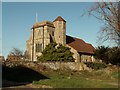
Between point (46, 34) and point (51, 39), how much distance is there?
1.91m

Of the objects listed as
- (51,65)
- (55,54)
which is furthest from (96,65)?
(55,54)

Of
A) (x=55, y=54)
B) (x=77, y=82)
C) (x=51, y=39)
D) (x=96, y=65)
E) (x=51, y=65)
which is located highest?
(x=51, y=39)

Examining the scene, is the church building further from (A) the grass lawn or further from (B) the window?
(A) the grass lawn

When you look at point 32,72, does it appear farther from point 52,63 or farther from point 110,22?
point 110,22

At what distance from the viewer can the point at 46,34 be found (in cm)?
6362

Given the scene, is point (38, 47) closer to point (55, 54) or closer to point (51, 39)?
point (51, 39)

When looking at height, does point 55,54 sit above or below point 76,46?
below

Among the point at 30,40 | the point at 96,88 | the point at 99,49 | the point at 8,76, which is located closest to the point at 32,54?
the point at 30,40

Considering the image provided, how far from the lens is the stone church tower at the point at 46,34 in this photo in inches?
2511

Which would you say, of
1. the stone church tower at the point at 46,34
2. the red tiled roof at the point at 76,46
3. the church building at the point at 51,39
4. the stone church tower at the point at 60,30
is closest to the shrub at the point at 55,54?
the church building at the point at 51,39

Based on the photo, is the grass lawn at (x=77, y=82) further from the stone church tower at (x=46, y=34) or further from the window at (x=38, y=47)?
the window at (x=38, y=47)

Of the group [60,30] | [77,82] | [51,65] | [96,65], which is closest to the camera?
[77,82]

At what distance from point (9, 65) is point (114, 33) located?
1576 centimetres

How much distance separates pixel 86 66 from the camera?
152 feet
